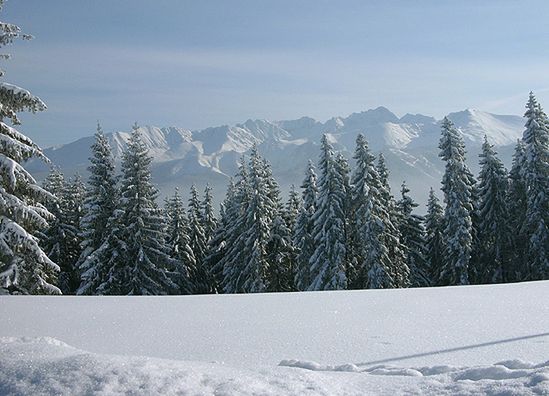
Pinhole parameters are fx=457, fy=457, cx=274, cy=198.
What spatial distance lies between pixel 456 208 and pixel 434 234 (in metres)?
8.88

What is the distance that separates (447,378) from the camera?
16.8ft

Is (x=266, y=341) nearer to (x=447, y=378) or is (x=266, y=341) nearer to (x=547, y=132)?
(x=447, y=378)

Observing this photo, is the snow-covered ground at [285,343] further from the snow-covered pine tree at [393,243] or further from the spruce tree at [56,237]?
the spruce tree at [56,237]

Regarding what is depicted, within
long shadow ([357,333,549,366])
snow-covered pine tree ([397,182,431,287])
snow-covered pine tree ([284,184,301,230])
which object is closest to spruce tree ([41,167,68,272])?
snow-covered pine tree ([284,184,301,230])

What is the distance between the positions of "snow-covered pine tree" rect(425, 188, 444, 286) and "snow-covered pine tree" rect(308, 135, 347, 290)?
12.7 m

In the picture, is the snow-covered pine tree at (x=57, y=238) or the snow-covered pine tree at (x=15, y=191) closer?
the snow-covered pine tree at (x=15, y=191)

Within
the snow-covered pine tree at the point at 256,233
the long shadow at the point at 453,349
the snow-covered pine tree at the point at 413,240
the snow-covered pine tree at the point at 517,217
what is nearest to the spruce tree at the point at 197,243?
the snow-covered pine tree at the point at 256,233

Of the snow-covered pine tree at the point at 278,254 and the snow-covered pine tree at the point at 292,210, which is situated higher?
the snow-covered pine tree at the point at 292,210

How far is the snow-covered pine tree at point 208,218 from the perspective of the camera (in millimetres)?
43256

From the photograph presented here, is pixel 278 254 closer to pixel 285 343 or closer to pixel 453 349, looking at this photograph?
pixel 285 343

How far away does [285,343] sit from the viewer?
295 inches

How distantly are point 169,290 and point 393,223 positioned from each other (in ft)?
54.1

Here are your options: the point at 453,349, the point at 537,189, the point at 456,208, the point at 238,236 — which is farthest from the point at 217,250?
the point at 453,349

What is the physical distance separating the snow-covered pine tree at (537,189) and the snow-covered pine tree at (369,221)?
922 cm
